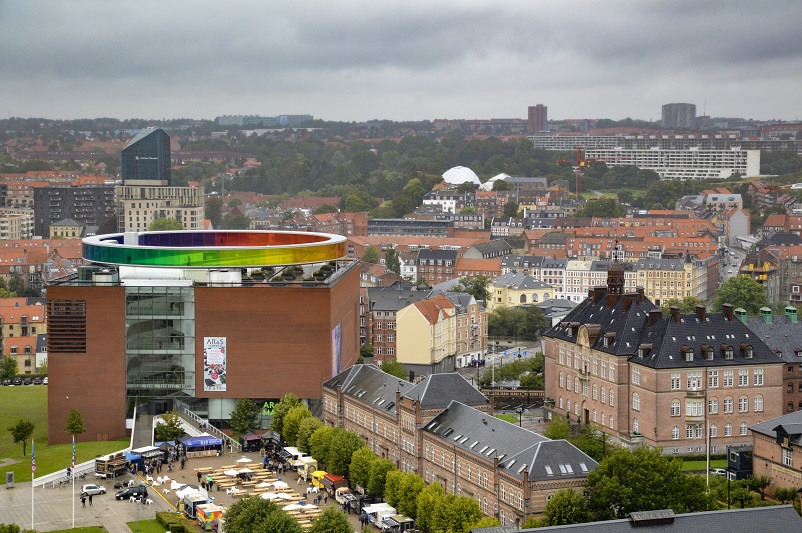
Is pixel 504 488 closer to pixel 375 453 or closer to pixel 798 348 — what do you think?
pixel 375 453

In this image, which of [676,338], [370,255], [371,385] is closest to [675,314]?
[676,338]

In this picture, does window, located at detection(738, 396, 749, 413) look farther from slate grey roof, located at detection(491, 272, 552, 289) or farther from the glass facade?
slate grey roof, located at detection(491, 272, 552, 289)

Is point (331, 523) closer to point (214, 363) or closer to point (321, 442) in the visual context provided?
point (321, 442)

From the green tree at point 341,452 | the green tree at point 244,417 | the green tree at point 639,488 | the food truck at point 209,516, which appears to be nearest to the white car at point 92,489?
the food truck at point 209,516

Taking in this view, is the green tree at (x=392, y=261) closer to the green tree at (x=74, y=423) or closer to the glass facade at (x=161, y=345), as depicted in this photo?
the glass facade at (x=161, y=345)

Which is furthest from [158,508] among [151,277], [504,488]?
[151,277]

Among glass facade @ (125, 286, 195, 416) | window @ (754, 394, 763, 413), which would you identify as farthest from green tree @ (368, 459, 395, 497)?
window @ (754, 394, 763, 413)
